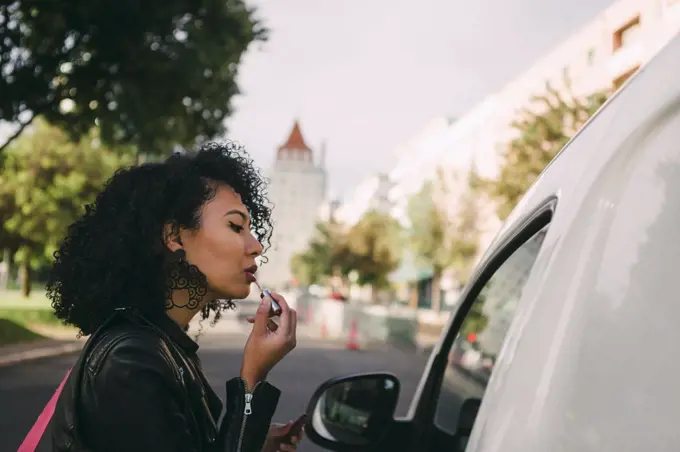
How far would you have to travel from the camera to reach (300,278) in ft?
306

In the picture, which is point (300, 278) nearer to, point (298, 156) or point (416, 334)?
→ point (298, 156)

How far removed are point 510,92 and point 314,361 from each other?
27.3 meters

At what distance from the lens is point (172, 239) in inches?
66.5

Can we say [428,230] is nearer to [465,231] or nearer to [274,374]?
[465,231]

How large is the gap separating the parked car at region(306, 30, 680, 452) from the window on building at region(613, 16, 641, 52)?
28927 mm

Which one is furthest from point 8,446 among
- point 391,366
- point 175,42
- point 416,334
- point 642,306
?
point 416,334

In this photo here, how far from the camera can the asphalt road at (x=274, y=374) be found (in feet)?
30.5

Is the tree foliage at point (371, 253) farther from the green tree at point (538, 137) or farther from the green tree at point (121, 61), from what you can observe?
the green tree at point (121, 61)

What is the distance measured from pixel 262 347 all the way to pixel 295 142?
134964 millimetres

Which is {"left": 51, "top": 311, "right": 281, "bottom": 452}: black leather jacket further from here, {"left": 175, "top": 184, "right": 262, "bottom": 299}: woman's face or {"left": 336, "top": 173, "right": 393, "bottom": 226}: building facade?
{"left": 336, "top": 173, "right": 393, "bottom": 226}: building facade

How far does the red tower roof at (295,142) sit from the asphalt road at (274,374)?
365 ft

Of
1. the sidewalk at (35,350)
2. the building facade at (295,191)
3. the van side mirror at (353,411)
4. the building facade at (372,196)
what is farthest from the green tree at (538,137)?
the building facade at (295,191)

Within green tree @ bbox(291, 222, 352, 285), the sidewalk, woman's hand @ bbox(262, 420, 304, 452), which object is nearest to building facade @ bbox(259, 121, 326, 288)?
green tree @ bbox(291, 222, 352, 285)

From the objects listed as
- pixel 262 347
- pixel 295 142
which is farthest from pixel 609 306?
pixel 295 142
